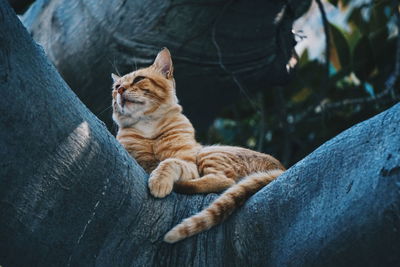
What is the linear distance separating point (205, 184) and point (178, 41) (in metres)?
1.31

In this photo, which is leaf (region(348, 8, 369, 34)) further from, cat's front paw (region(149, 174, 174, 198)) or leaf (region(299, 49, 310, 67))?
cat's front paw (region(149, 174, 174, 198))

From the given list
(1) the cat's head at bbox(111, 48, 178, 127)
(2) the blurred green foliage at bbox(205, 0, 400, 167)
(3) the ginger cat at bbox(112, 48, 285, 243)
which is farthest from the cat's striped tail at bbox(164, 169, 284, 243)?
(2) the blurred green foliage at bbox(205, 0, 400, 167)

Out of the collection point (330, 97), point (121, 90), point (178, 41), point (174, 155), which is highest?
point (121, 90)

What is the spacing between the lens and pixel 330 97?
4.96m

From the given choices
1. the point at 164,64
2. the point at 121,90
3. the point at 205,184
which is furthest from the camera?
the point at 164,64

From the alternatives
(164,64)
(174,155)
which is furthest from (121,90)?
(174,155)

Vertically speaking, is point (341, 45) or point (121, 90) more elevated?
point (121, 90)

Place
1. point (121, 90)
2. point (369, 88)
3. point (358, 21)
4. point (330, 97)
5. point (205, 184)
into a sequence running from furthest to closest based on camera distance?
point (358, 21)
point (330, 97)
point (369, 88)
point (121, 90)
point (205, 184)

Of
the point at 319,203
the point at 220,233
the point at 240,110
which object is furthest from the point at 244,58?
the point at 319,203

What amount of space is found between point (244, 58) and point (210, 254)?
75.2 inches

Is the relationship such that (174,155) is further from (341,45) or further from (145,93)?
(341,45)

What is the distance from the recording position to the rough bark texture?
360cm

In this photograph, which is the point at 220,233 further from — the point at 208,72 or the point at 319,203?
the point at 208,72

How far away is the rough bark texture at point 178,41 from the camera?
360 centimetres
